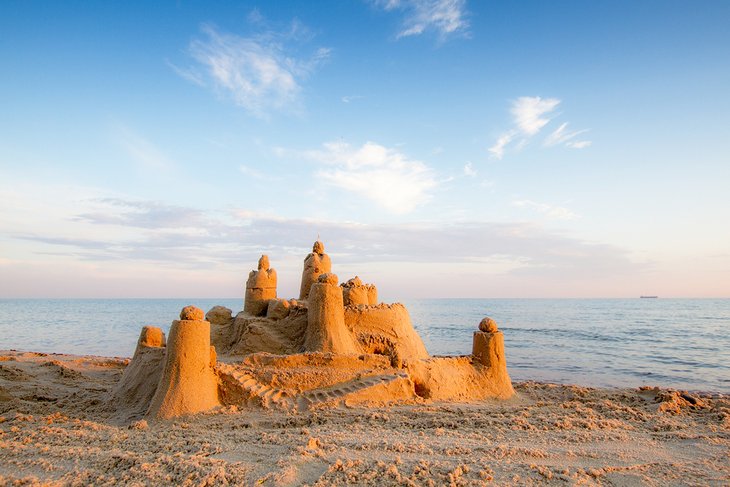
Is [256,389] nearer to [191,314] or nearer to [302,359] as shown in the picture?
[302,359]

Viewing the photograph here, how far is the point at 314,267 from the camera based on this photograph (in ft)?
30.8

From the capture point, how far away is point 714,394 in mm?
10188

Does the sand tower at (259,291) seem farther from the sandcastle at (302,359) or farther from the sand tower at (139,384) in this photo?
the sand tower at (139,384)

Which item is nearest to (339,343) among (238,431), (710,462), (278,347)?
(278,347)

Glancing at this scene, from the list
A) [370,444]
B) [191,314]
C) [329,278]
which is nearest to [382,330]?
[329,278]

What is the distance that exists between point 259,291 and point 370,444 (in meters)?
5.42

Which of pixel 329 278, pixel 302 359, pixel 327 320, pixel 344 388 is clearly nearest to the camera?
pixel 344 388

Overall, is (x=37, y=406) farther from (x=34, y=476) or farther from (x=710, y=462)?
(x=710, y=462)

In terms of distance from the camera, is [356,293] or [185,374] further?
[356,293]

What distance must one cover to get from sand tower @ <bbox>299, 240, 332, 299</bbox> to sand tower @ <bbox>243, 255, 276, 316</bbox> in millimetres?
660

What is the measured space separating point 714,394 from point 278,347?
9.81 m

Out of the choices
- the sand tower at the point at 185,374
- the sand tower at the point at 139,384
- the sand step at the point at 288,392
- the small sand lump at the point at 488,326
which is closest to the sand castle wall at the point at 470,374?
the small sand lump at the point at 488,326

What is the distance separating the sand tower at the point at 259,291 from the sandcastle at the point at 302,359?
2 cm

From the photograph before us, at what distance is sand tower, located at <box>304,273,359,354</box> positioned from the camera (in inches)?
305
